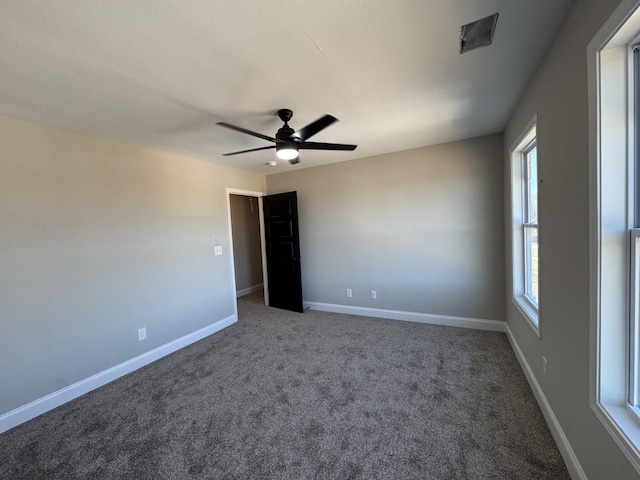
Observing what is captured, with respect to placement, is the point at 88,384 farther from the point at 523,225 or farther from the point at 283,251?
the point at 523,225

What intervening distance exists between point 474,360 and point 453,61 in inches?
105

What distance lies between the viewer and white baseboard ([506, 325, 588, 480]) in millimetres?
1393

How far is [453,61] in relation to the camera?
67.4 inches

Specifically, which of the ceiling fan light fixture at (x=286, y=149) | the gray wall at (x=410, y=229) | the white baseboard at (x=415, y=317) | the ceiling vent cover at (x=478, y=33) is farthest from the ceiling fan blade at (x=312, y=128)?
the white baseboard at (x=415, y=317)

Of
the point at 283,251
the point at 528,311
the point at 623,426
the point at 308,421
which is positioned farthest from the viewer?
the point at 283,251

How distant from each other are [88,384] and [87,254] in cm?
125

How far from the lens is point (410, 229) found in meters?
3.79

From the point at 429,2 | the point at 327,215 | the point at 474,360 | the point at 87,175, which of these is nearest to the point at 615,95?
the point at 429,2

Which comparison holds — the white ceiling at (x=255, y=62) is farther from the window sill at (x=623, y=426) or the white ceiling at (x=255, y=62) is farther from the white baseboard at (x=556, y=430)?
the white baseboard at (x=556, y=430)

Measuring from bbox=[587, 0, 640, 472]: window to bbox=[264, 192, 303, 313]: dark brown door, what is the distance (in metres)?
3.66

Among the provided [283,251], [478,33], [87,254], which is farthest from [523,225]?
[87,254]

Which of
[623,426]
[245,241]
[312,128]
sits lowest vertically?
[623,426]

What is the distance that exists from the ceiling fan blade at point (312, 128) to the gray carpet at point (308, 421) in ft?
7.26

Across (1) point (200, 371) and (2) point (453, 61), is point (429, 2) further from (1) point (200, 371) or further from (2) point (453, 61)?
(1) point (200, 371)
